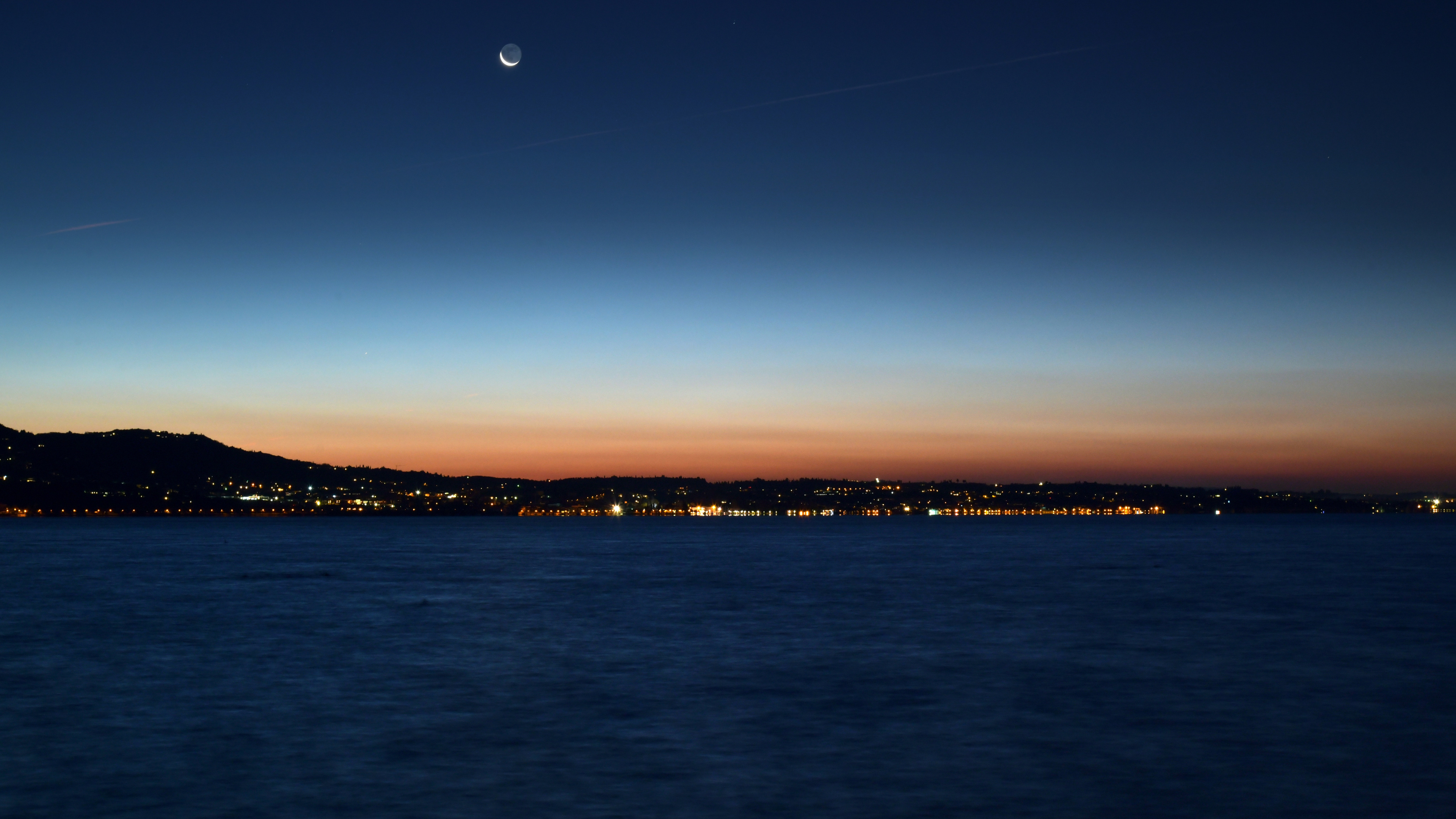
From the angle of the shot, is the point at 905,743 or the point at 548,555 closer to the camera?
the point at 905,743

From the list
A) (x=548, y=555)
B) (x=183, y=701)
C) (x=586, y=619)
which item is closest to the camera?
(x=183, y=701)

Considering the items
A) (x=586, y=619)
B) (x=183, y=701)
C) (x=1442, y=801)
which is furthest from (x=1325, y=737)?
(x=586, y=619)

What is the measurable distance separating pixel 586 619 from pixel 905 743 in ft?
77.6

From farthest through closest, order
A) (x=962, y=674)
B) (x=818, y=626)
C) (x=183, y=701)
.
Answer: (x=818, y=626) → (x=962, y=674) → (x=183, y=701)

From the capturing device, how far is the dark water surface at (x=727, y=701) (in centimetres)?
1574

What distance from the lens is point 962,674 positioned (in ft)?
88.6

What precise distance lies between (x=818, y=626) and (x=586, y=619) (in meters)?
8.84

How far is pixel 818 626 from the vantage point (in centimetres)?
3838

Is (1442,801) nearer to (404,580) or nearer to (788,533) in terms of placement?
(404,580)

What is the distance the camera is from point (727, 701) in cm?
2323

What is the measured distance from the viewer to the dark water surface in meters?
15.7

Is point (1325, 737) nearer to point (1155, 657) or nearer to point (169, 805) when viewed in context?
point (1155, 657)

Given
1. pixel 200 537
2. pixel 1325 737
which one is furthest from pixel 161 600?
pixel 200 537

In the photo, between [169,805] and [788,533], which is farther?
[788,533]
